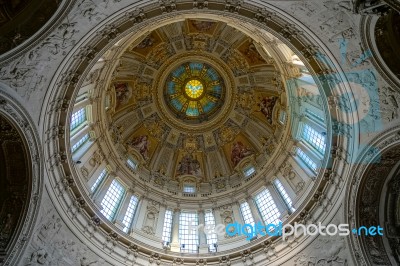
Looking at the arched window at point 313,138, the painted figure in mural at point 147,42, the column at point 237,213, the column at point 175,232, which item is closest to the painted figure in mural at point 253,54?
the arched window at point 313,138

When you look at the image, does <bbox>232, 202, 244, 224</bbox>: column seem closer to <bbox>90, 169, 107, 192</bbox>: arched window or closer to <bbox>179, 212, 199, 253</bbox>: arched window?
<bbox>179, 212, 199, 253</bbox>: arched window

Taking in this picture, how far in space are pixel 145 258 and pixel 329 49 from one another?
16256 mm

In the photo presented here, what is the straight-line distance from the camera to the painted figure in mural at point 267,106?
3225cm

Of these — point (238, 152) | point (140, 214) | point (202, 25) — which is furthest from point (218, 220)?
point (202, 25)

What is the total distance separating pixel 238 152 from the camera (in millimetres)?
34250

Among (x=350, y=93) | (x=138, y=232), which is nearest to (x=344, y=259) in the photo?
(x=350, y=93)

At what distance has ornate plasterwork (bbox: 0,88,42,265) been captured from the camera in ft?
48.4

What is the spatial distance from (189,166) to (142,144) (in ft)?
16.7

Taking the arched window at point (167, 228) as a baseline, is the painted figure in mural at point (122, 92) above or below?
above

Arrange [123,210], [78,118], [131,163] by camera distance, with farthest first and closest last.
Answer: [131,163]
[123,210]
[78,118]

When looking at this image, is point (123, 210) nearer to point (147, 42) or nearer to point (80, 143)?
point (80, 143)

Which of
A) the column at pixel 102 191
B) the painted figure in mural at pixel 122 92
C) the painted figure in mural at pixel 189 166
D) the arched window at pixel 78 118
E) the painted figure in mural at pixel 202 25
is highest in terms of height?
the painted figure in mural at pixel 202 25

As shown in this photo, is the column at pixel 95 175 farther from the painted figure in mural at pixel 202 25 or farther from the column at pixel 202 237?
the painted figure in mural at pixel 202 25

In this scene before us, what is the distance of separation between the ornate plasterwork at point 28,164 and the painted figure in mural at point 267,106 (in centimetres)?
2118
